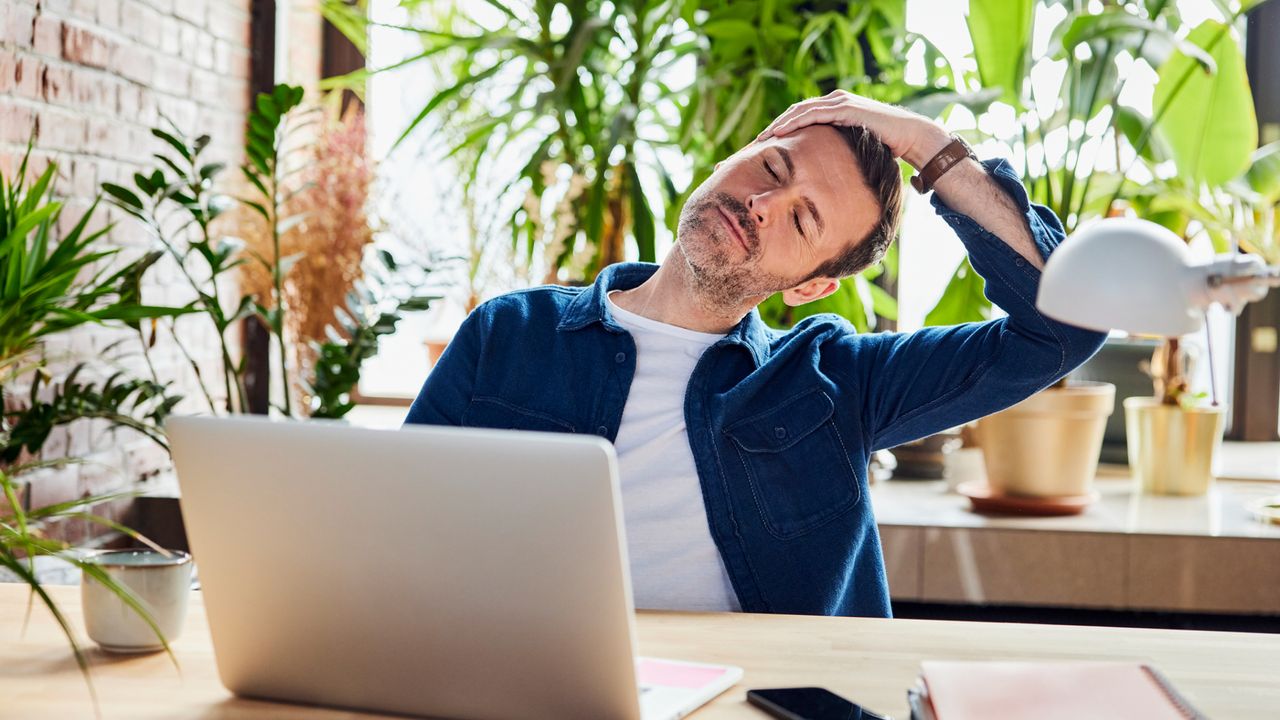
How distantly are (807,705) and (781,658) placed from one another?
17cm

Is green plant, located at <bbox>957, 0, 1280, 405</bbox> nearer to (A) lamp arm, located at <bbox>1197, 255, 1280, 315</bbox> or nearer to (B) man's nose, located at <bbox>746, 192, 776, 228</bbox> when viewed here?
(B) man's nose, located at <bbox>746, 192, 776, 228</bbox>

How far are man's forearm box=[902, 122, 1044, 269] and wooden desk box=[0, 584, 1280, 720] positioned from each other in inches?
22.8

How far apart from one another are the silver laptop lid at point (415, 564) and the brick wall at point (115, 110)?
1.25 meters

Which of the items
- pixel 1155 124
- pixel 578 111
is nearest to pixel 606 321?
pixel 578 111

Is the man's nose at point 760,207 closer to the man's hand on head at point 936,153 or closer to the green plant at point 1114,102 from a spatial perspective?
the man's hand on head at point 936,153

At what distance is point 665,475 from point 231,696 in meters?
0.77

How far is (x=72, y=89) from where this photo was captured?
8.19ft

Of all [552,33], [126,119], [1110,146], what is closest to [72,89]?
[126,119]

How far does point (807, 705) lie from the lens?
108 cm

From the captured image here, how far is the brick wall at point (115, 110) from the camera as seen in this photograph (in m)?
2.36

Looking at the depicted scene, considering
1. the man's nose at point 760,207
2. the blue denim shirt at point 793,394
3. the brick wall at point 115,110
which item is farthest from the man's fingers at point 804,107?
the brick wall at point 115,110

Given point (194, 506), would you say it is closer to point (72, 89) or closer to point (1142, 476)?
point (72, 89)

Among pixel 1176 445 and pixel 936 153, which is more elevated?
pixel 936 153

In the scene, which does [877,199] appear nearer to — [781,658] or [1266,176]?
[781,658]
